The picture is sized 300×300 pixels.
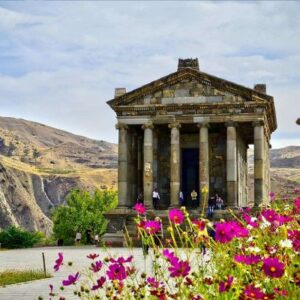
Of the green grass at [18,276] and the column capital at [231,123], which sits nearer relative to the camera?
the green grass at [18,276]

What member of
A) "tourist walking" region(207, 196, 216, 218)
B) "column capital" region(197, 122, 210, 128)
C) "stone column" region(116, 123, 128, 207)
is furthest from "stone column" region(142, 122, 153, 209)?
"tourist walking" region(207, 196, 216, 218)

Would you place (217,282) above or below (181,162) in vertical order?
below

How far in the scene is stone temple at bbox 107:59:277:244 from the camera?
133ft

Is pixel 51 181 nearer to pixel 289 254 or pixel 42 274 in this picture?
pixel 42 274

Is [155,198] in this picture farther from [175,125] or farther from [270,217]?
[270,217]

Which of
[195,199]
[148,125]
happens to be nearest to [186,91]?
[148,125]

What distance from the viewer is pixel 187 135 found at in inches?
1769

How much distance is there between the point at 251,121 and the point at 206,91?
3602mm

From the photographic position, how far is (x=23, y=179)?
152250 millimetres

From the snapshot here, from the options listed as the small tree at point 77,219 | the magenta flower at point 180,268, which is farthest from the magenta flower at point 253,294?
the small tree at point 77,219

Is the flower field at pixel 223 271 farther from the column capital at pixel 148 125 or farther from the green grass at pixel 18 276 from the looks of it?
the column capital at pixel 148 125

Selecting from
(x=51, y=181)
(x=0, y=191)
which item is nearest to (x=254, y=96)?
(x=0, y=191)

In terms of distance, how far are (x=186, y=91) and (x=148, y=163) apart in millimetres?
5399

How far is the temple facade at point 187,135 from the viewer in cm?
4047
